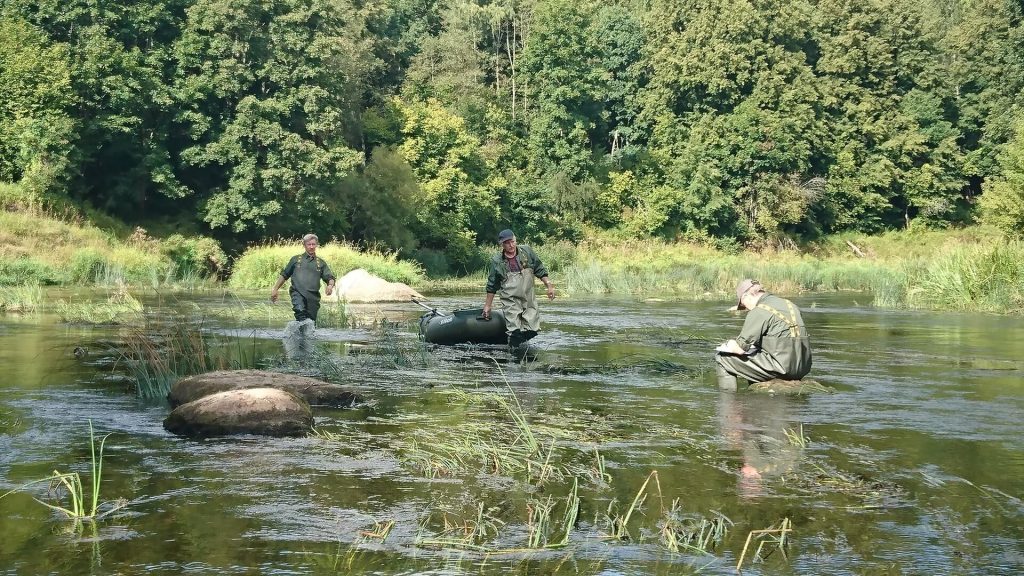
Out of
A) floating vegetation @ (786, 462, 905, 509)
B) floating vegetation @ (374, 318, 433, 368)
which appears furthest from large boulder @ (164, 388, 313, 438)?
floating vegetation @ (374, 318, 433, 368)

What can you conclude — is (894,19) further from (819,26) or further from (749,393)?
(749,393)

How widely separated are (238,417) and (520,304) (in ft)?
21.7

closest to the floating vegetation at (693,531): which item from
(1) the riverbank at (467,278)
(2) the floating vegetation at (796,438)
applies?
(2) the floating vegetation at (796,438)

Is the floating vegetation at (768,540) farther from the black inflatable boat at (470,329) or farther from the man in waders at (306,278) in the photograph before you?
the black inflatable boat at (470,329)

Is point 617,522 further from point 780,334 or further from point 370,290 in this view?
point 370,290

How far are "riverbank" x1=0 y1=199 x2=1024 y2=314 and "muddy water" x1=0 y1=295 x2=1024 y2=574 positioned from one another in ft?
42.8

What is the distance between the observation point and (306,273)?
1641 cm

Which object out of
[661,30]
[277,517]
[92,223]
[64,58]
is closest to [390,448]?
[277,517]

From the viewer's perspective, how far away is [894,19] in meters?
72.4

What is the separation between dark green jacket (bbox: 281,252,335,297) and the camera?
1636 centimetres

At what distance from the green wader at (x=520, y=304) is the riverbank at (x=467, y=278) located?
13296 mm

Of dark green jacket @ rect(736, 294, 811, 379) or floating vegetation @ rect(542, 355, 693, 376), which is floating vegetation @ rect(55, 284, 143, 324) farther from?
dark green jacket @ rect(736, 294, 811, 379)

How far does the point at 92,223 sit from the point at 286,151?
9.13 meters

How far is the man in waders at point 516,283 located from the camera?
53.0 ft
